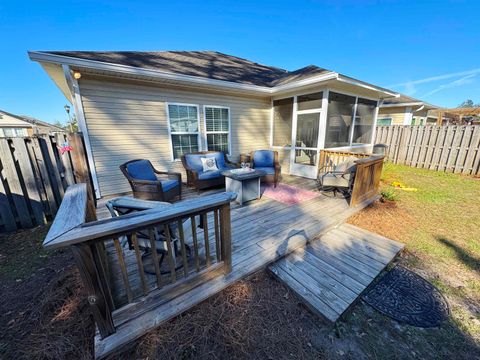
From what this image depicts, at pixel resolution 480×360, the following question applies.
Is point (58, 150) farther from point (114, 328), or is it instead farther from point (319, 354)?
point (319, 354)

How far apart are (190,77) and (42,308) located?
4.52 m

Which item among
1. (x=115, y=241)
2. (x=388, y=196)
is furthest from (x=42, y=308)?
(x=388, y=196)

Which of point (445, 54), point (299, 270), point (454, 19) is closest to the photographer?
point (299, 270)

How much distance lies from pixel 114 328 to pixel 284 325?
1.31 meters

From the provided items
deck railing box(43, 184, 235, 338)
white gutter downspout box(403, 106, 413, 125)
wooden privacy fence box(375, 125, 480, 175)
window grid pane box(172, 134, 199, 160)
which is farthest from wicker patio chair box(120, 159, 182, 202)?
white gutter downspout box(403, 106, 413, 125)

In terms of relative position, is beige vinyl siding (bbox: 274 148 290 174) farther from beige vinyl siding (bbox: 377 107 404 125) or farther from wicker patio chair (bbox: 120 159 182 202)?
beige vinyl siding (bbox: 377 107 404 125)

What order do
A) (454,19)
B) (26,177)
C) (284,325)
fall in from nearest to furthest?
1. (284,325)
2. (26,177)
3. (454,19)

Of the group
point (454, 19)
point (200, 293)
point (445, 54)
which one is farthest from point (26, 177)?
point (445, 54)

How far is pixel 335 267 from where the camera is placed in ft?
7.13

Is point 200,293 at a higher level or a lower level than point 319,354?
higher

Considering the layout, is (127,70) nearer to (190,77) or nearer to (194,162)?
(190,77)

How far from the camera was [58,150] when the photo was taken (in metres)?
3.43

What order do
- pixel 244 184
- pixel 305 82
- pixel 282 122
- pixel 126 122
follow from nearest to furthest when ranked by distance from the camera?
pixel 244 184 → pixel 126 122 → pixel 305 82 → pixel 282 122

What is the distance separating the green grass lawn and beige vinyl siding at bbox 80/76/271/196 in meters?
4.60
